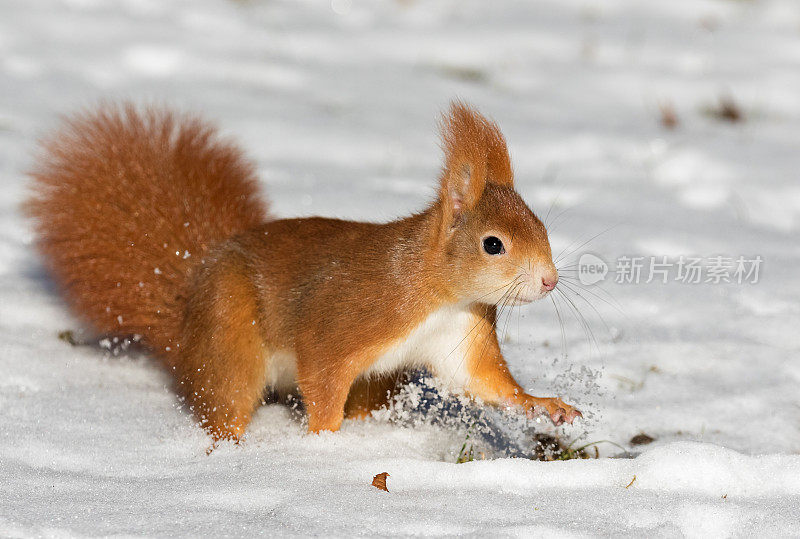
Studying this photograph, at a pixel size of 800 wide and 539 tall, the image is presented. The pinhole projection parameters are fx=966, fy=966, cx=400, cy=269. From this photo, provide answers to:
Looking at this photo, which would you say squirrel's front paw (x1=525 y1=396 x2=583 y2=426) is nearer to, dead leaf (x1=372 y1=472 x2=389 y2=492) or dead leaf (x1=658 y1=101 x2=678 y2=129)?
dead leaf (x1=372 y1=472 x2=389 y2=492)

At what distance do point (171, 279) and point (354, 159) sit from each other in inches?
85.6

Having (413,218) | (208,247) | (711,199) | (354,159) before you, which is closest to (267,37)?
(354,159)

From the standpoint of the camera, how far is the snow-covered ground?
2.11 meters

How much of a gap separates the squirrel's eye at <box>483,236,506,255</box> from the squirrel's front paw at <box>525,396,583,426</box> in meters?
0.49

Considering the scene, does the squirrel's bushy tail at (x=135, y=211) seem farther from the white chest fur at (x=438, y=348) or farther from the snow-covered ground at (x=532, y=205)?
the white chest fur at (x=438, y=348)

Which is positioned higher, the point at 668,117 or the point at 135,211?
the point at 668,117

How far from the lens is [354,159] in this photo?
16.0 ft

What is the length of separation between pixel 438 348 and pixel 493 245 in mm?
379

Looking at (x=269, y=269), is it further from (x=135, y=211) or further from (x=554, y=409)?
(x=554, y=409)

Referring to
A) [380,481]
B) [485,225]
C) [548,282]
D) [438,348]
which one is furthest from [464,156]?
[380,481]

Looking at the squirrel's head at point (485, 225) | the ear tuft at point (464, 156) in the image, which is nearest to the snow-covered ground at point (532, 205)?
the squirrel's head at point (485, 225)

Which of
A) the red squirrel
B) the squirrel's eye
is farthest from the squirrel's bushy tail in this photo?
the squirrel's eye

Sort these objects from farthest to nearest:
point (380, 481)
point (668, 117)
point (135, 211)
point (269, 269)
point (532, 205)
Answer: point (668, 117) < point (532, 205) < point (135, 211) < point (269, 269) < point (380, 481)

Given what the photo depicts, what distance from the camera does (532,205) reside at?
14.5ft
